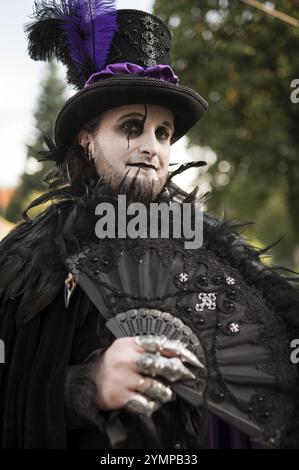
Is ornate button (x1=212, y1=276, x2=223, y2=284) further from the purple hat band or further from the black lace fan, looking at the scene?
the purple hat band

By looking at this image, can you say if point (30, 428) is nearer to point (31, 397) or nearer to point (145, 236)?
point (31, 397)

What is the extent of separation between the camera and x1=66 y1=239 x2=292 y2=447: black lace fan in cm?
202

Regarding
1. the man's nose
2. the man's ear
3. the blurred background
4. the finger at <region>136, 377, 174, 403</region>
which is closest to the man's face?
the man's nose

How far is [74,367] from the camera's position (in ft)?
6.93

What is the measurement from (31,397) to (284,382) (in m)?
0.96

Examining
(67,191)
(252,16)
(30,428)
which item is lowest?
(30,428)

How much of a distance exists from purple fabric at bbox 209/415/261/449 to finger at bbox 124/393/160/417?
76cm

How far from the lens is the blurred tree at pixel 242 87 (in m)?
11.8

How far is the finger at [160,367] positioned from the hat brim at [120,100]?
1.15 metres

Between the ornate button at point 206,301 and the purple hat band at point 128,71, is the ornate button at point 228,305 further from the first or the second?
the purple hat band at point 128,71

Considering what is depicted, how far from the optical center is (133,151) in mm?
2479

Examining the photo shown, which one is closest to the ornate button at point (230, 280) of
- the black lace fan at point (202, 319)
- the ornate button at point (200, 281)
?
the black lace fan at point (202, 319)

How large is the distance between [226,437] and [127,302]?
988 mm

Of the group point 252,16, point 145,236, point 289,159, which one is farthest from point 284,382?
point 289,159
